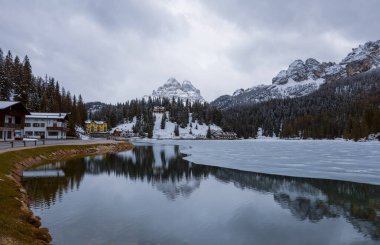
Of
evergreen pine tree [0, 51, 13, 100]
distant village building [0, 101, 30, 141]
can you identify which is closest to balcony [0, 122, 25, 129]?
distant village building [0, 101, 30, 141]

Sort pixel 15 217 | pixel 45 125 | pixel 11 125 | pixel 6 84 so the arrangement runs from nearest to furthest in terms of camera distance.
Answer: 1. pixel 15 217
2. pixel 11 125
3. pixel 45 125
4. pixel 6 84

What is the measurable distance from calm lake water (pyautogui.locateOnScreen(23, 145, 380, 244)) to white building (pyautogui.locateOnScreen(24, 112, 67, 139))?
76.5 m

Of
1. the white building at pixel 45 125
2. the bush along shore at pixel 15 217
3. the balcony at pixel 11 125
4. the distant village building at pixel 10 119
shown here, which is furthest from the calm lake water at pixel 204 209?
the white building at pixel 45 125

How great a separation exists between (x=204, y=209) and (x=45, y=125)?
9883cm

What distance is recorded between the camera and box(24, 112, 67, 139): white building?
107500 millimetres

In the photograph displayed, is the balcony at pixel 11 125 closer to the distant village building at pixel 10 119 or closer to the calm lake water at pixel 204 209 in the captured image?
the distant village building at pixel 10 119

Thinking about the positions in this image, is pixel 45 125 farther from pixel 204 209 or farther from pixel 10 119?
pixel 204 209

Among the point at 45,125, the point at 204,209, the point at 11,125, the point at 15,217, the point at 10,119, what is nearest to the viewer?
the point at 15,217

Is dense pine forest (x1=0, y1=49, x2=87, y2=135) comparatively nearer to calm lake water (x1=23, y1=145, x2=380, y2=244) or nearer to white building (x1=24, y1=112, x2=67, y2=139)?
white building (x1=24, y1=112, x2=67, y2=139)

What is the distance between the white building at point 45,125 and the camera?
10750 centimetres

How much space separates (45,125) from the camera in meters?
108

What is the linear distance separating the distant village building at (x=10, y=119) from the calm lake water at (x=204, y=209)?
45.4 metres

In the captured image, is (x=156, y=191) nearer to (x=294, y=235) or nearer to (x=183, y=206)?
(x=183, y=206)

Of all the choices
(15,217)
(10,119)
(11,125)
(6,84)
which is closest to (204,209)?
(15,217)
